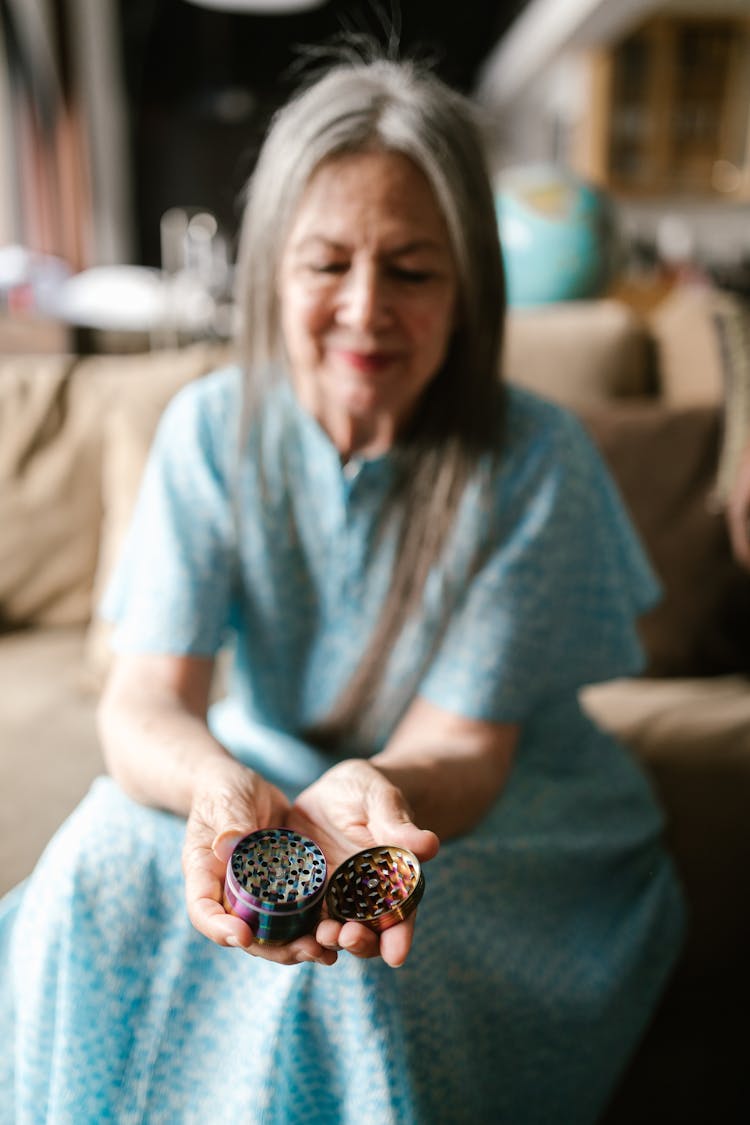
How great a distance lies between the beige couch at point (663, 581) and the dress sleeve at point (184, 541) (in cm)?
15

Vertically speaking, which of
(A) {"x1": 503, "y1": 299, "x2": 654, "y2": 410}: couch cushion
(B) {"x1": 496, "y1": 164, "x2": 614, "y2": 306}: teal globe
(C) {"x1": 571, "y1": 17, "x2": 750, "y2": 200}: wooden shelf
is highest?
(C) {"x1": 571, "y1": 17, "x2": 750, "y2": 200}: wooden shelf

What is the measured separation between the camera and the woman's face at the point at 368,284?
0.75 metres

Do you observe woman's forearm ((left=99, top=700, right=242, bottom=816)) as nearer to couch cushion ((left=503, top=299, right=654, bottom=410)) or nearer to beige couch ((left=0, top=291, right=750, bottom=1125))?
beige couch ((left=0, top=291, right=750, bottom=1125))

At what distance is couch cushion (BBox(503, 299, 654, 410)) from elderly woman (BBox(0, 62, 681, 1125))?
2.05 feet

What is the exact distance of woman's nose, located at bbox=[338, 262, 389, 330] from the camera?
75 cm

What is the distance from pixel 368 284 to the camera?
29.6 inches

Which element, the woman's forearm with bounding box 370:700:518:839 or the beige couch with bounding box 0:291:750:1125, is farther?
the beige couch with bounding box 0:291:750:1125

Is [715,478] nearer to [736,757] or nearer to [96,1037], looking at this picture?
[736,757]

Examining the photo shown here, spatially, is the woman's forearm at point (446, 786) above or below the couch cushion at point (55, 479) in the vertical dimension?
below

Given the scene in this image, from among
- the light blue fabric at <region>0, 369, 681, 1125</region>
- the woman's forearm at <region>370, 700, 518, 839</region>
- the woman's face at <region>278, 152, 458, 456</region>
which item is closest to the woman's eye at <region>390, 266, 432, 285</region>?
the woman's face at <region>278, 152, 458, 456</region>

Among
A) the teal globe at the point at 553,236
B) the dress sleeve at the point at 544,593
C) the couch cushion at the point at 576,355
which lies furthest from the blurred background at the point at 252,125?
the dress sleeve at the point at 544,593

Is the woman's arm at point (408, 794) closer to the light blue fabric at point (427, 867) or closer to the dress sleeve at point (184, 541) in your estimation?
the light blue fabric at point (427, 867)

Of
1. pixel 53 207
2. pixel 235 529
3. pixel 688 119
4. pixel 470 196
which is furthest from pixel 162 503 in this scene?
pixel 53 207

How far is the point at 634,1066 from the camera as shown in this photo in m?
1.05
